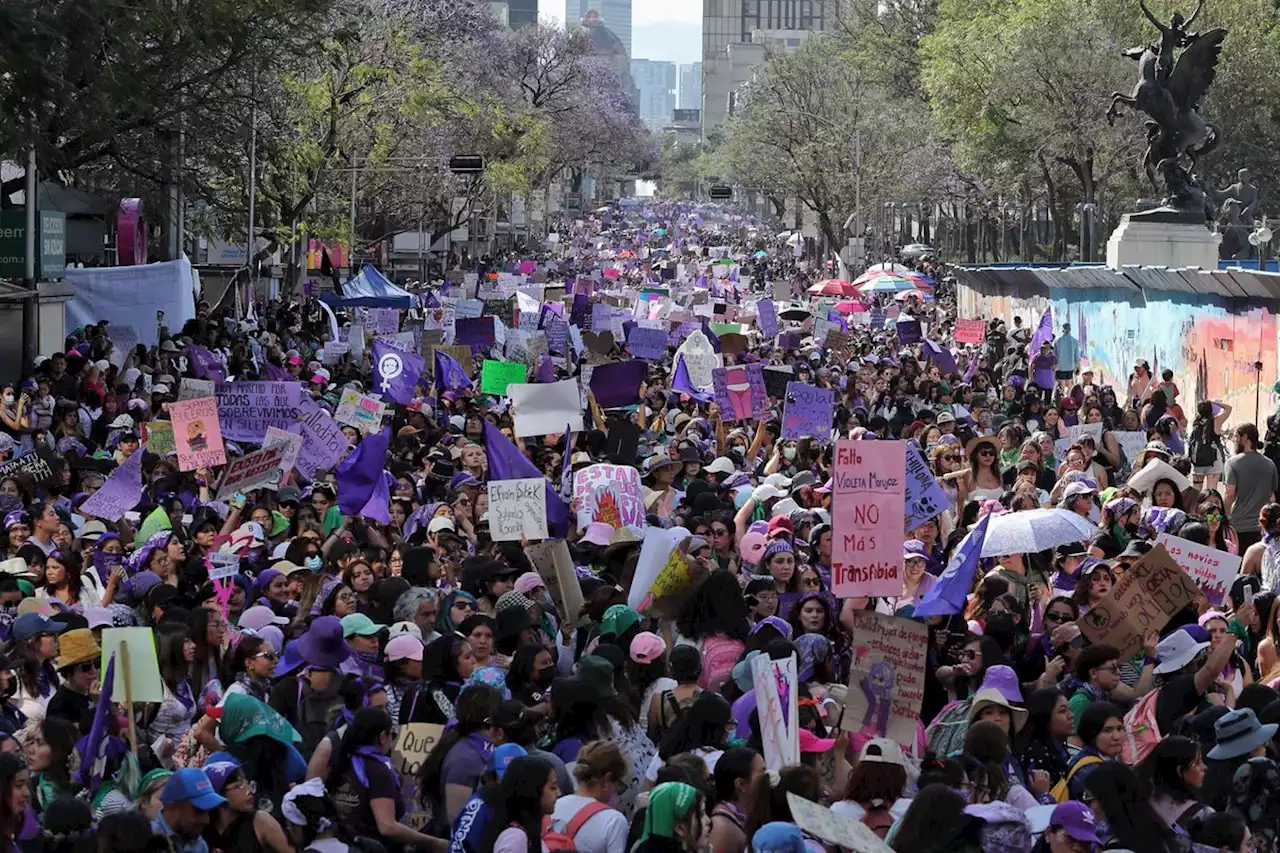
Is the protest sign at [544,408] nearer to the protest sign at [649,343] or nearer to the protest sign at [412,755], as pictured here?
the protest sign at [412,755]

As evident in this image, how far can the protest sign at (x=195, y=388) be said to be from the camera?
17.7m

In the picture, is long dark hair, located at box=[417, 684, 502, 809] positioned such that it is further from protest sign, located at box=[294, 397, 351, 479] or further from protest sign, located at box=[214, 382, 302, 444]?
protest sign, located at box=[214, 382, 302, 444]

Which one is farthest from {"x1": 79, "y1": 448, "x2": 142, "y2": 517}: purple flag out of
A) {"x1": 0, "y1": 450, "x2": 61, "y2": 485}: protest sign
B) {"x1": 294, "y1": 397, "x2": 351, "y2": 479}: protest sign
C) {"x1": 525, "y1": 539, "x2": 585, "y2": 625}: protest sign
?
{"x1": 525, "y1": 539, "x2": 585, "y2": 625}: protest sign

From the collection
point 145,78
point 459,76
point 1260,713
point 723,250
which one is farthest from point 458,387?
point 723,250

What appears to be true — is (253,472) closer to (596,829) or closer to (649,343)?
(596,829)

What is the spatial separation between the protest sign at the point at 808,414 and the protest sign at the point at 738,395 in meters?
1.73

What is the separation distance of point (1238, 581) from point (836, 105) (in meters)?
70.8

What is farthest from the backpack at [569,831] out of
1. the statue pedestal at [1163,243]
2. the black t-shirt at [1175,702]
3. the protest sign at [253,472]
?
the statue pedestal at [1163,243]

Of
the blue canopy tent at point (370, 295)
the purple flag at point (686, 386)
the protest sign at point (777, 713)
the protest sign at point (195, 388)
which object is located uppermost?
the blue canopy tent at point (370, 295)

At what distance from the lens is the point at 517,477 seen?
49.2ft

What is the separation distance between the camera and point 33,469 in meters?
15.1

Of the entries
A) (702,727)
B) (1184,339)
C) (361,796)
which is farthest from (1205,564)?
(1184,339)

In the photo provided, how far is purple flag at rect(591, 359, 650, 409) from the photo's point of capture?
2148cm

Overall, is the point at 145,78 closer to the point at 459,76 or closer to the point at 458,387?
the point at 458,387
